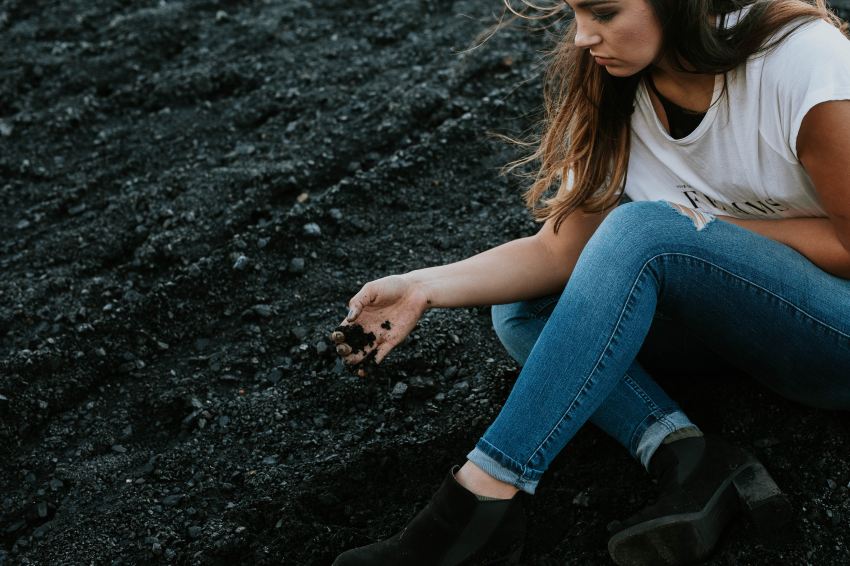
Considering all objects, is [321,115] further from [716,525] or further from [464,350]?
[716,525]

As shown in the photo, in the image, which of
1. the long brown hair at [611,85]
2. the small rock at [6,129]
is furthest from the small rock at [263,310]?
the small rock at [6,129]

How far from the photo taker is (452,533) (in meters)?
2.00

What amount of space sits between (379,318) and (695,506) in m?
0.85

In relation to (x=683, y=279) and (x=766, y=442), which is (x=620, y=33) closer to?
(x=683, y=279)

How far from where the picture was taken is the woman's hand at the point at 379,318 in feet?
6.93

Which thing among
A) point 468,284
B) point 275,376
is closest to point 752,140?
point 468,284

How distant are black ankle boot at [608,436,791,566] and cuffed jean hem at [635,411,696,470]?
1.5 inches

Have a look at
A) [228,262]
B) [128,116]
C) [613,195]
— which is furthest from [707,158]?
[128,116]

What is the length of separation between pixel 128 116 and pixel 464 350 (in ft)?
7.75

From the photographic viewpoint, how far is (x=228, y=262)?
10.7 ft

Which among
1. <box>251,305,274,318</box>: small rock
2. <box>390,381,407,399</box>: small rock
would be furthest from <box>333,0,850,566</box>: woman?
<box>251,305,274,318</box>: small rock

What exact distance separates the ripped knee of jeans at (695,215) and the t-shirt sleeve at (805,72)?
224 millimetres

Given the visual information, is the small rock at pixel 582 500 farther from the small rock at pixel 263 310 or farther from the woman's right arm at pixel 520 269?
the small rock at pixel 263 310

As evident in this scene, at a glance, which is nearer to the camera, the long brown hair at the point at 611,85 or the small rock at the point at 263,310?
the long brown hair at the point at 611,85
